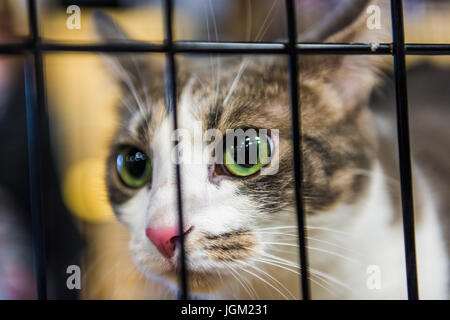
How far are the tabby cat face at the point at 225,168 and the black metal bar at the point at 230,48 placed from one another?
2cm

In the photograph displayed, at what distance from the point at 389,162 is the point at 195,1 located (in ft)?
2.18

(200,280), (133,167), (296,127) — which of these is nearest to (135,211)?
(133,167)

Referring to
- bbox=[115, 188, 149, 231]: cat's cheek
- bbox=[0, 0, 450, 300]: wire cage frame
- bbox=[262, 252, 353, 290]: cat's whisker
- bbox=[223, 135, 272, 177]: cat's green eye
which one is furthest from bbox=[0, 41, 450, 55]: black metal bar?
bbox=[262, 252, 353, 290]: cat's whisker

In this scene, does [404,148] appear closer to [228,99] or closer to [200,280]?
[228,99]

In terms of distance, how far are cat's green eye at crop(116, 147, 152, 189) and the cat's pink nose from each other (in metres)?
0.13

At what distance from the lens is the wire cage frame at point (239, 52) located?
0.90 metres

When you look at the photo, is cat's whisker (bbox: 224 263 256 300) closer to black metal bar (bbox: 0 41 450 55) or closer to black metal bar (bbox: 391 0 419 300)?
black metal bar (bbox: 391 0 419 300)

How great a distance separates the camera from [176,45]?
3.11ft

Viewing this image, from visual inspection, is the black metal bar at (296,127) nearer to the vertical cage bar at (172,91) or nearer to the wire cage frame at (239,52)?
the wire cage frame at (239,52)

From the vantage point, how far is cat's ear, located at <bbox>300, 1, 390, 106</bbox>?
99 centimetres

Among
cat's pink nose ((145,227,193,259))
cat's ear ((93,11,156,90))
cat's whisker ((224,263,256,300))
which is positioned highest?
cat's ear ((93,11,156,90))

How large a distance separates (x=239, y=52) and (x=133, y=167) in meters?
0.40

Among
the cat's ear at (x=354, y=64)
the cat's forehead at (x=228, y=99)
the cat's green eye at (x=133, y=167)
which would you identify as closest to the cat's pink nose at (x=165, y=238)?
the cat's green eye at (x=133, y=167)

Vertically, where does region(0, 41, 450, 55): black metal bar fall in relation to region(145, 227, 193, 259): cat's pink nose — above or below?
above
